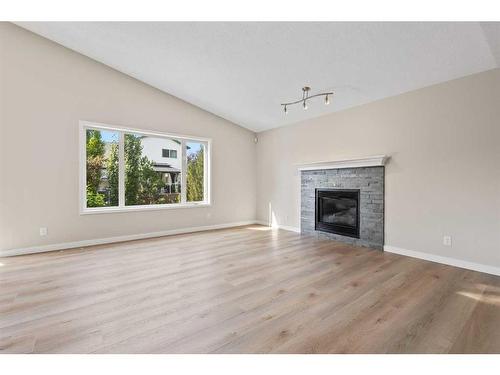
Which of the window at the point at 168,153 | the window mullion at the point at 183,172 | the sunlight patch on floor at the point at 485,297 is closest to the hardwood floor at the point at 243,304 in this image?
the sunlight patch on floor at the point at 485,297

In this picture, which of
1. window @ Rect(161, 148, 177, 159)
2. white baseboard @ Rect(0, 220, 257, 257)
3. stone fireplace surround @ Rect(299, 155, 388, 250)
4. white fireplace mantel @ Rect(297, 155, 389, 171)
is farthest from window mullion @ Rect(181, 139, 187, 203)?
stone fireplace surround @ Rect(299, 155, 388, 250)

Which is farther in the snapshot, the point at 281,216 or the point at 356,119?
the point at 281,216

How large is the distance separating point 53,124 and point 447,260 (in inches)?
249

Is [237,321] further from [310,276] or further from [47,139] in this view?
[47,139]

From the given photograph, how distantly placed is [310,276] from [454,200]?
2.27 metres

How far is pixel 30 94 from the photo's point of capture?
388 cm

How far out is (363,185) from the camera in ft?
14.4

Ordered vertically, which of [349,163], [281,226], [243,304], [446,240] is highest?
[349,163]

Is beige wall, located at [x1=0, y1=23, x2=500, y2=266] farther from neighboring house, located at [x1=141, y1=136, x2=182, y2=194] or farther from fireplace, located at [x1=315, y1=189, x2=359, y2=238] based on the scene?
fireplace, located at [x1=315, y1=189, x2=359, y2=238]

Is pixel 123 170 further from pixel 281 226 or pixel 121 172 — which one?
pixel 281 226

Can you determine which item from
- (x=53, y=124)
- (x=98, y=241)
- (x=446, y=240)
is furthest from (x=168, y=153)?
(x=446, y=240)

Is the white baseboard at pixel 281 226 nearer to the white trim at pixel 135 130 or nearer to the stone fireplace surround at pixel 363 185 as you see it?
the stone fireplace surround at pixel 363 185

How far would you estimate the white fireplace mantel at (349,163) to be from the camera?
4.05 meters
